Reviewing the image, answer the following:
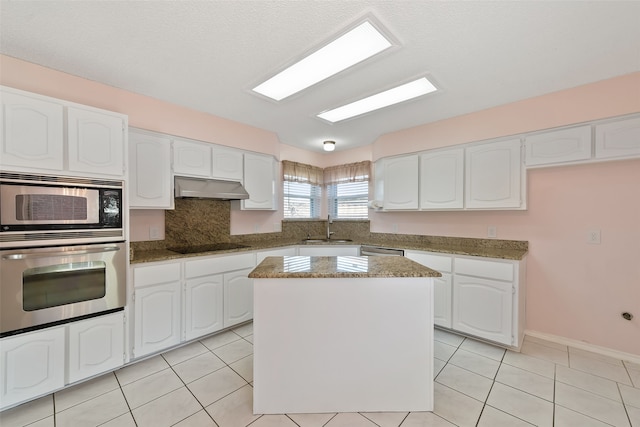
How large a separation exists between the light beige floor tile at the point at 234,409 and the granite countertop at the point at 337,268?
931 millimetres

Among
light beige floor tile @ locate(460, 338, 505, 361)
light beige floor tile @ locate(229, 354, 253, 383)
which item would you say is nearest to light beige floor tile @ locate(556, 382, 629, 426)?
light beige floor tile @ locate(460, 338, 505, 361)

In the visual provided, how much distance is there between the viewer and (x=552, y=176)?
2.57 meters

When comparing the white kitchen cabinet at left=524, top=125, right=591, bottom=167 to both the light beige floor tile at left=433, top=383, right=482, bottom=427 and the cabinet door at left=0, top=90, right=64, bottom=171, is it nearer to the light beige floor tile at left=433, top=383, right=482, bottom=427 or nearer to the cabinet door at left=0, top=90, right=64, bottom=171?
the light beige floor tile at left=433, top=383, right=482, bottom=427

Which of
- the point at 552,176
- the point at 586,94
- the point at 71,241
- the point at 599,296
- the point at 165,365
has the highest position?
the point at 586,94

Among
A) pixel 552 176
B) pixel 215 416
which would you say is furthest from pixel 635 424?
pixel 215 416

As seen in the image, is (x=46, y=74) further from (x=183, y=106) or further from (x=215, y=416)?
(x=215, y=416)

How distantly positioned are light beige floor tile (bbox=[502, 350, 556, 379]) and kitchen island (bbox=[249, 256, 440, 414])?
1206 millimetres

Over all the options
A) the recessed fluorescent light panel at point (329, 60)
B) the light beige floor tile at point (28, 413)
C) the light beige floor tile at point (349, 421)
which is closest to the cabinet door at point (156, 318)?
the light beige floor tile at point (28, 413)

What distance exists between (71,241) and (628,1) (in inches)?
148

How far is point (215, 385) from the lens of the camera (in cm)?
196

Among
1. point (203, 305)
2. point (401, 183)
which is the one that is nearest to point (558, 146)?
point (401, 183)

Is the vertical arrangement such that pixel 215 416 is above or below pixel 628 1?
below

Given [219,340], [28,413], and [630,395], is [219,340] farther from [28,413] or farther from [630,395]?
[630,395]

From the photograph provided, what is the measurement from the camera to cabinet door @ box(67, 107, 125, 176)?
1.88 m
